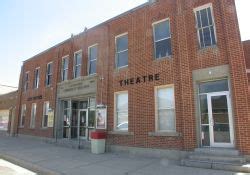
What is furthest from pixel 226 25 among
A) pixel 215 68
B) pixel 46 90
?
pixel 46 90

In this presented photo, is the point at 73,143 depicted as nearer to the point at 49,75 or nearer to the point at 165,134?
Answer: the point at 165,134

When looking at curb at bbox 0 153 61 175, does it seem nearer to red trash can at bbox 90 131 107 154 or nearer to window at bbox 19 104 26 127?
red trash can at bbox 90 131 107 154

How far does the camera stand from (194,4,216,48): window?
10.9 meters

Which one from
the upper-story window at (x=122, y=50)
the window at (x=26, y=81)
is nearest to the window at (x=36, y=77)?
the window at (x=26, y=81)

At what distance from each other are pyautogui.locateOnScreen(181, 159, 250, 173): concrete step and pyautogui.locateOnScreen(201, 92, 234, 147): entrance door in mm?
1380

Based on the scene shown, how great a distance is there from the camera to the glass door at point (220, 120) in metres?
9.70

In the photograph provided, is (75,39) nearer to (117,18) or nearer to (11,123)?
(117,18)

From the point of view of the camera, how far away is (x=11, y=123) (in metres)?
26.6

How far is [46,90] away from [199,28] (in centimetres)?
1501

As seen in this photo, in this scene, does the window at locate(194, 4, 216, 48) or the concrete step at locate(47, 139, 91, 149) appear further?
the concrete step at locate(47, 139, 91, 149)

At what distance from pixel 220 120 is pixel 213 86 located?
164 cm

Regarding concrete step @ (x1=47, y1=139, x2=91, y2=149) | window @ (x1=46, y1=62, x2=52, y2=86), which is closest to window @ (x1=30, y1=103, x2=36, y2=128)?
window @ (x1=46, y1=62, x2=52, y2=86)

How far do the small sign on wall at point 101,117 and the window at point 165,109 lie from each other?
3788 mm

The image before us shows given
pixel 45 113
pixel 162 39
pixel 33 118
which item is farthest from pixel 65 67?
pixel 162 39
